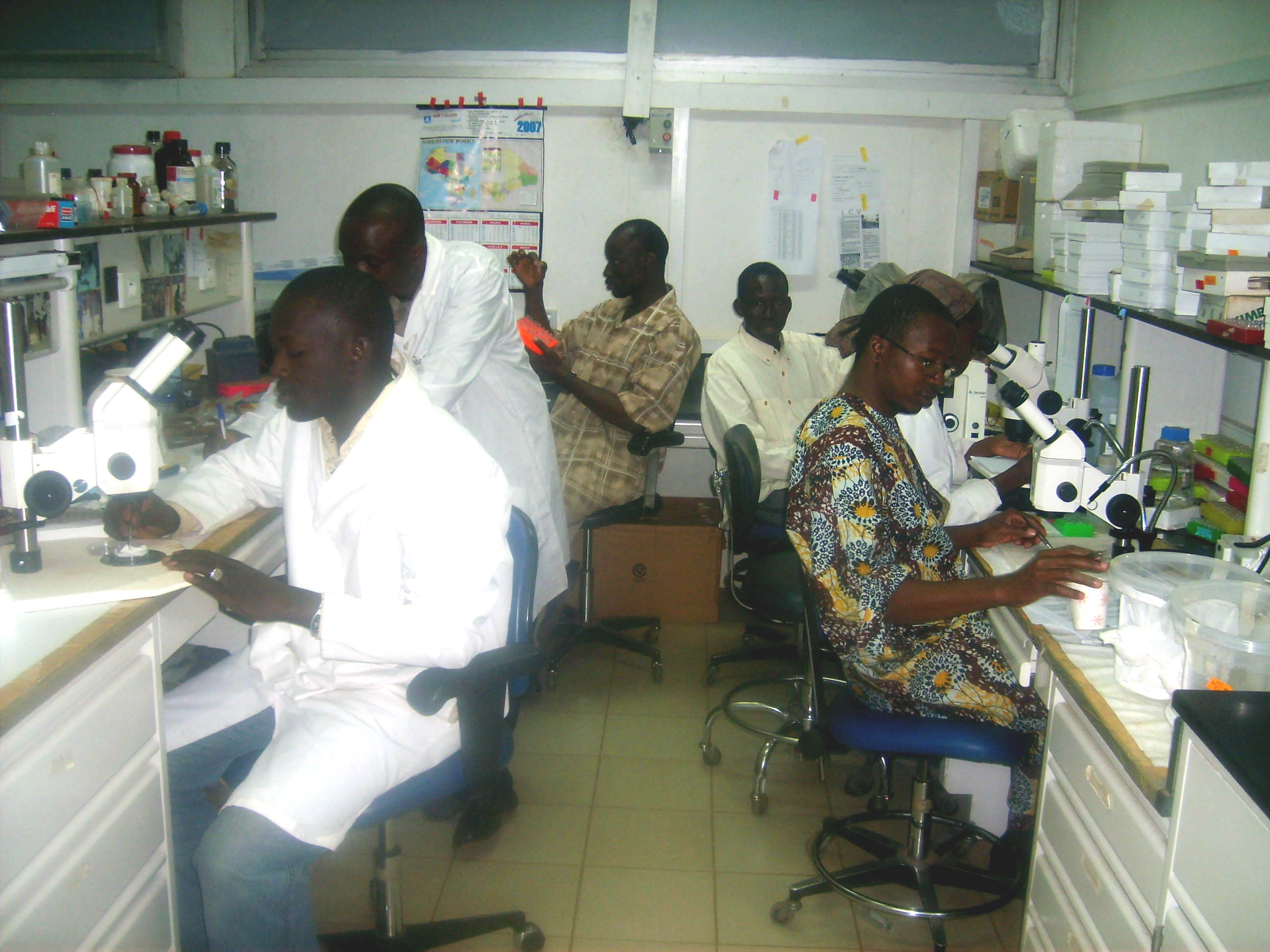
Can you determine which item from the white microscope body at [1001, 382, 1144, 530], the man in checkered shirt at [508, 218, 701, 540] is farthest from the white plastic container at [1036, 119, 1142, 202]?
the white microscope body at [1001, 382, 1144, 530]

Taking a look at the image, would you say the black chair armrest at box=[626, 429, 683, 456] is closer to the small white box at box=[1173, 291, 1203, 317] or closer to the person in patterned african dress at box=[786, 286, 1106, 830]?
the person in patterned african dress at box=[786, 286, 1106, 830]

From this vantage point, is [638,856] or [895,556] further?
[638,856]

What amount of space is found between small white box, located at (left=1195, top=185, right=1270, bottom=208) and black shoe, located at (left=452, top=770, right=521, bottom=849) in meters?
1.92

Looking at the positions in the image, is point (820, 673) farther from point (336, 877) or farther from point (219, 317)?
point (219, 317)

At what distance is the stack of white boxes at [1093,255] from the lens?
2771 mm

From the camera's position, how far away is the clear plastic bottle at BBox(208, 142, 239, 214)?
3.29 m

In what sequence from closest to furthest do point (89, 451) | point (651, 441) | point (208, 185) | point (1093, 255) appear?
point (89, 451) < point (1093, 255) < point (651, 441) < point (208, 185)

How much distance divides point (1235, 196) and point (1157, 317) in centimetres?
31

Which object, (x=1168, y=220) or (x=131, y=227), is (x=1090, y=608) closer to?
(x=1168, y=220)

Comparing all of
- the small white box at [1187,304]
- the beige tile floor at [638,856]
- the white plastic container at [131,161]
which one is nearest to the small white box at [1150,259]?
the small white box at [1187,304]

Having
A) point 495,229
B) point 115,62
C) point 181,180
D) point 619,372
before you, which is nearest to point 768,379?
point 619,372

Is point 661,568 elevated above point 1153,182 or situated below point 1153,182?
below

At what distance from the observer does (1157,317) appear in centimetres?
234

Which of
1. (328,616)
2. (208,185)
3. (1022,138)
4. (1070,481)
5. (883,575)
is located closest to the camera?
(328,616)
